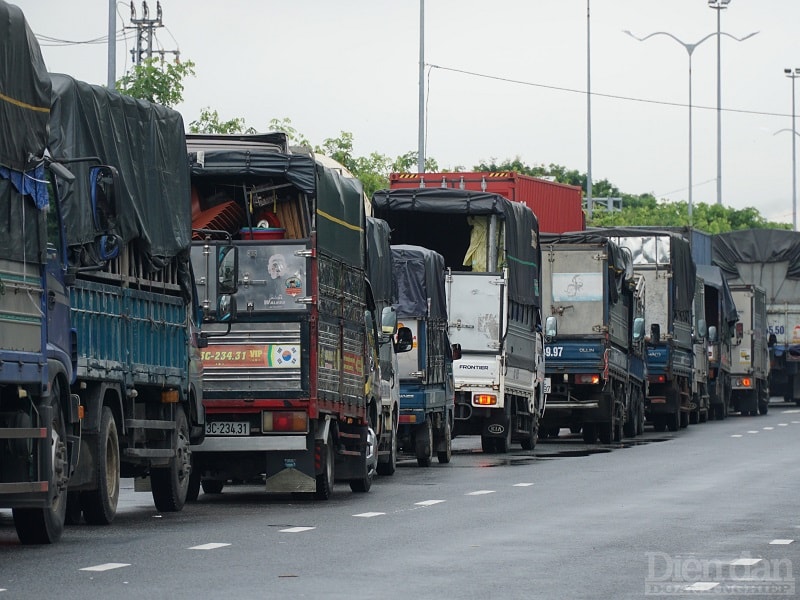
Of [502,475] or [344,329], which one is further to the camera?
[502,475]

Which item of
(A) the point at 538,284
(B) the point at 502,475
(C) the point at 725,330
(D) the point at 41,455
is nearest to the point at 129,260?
(D) the point at 41,455

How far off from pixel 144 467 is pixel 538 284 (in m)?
15.5

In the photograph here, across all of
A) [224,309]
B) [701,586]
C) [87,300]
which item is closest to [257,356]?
[224,309]

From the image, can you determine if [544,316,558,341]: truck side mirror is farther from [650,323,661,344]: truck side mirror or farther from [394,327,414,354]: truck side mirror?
[394,327,414,354]: truck side mirror

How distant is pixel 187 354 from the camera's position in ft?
57.8

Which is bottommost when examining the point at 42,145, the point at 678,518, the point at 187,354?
the point at 678,518

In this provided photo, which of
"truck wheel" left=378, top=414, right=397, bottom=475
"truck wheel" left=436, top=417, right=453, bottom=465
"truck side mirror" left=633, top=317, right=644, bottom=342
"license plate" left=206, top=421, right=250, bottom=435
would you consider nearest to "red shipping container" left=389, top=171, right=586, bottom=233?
"truck side mirror" left=633, top=317, right=644, bottom=342

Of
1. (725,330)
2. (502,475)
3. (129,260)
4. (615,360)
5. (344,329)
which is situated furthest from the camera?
(725,330)

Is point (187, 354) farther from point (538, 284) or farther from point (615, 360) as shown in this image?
point (615, 360)

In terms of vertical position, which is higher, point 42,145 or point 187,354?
point 42,145

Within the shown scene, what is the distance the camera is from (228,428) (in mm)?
18516

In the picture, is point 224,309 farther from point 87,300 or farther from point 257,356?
point 87,300

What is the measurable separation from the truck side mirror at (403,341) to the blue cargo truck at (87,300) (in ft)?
20.3

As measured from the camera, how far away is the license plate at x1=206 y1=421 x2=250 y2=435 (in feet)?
60.5
